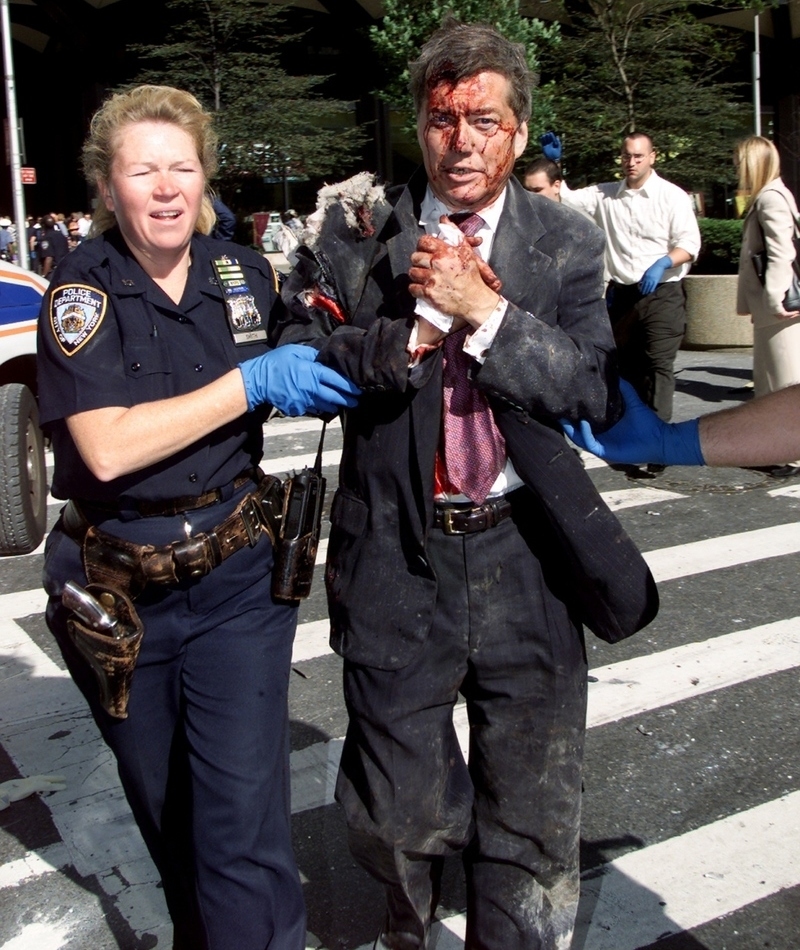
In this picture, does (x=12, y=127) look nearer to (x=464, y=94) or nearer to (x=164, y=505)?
(x=164, y=505)

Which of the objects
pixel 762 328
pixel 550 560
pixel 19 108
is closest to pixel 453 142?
pixel 550 560

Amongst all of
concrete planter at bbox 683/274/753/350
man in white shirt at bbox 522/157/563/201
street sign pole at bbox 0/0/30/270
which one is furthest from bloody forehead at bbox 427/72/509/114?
street sign pole at bbox 0/0/30/270

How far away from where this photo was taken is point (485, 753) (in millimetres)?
2555

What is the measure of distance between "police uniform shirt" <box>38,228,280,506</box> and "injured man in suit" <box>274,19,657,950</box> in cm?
21

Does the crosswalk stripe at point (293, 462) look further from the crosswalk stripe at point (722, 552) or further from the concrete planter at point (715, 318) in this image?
the concrete planter at point (715, 318)

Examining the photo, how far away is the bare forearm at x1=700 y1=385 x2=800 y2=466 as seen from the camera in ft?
8.04

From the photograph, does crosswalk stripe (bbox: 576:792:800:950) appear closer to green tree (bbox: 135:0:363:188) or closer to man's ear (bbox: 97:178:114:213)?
man's ear (bbox: 97:178:114:213)

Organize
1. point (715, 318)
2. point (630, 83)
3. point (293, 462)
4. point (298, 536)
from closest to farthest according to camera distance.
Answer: point (298, 536)
point (293, 462)
point (715, 318)
point (630, 83)

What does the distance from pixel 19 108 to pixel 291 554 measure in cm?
4152

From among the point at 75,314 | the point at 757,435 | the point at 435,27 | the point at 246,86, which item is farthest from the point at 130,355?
the point at 246,86

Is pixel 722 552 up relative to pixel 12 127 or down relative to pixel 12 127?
down

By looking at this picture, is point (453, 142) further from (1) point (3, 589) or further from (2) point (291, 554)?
(1) point (3, 589)

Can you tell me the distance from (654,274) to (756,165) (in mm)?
1012

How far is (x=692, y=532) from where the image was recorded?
6.63 meters
